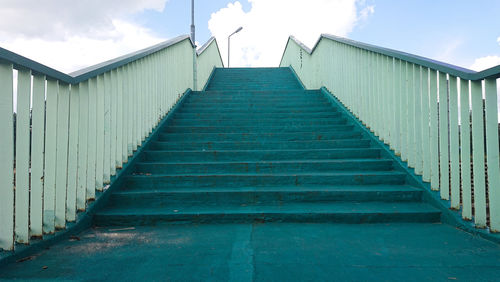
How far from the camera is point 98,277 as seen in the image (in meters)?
1.76

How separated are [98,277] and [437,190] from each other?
300 cm

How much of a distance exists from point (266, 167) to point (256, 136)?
0.93 metres

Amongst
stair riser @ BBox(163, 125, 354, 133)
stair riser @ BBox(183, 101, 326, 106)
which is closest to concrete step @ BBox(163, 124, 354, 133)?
stair riser @ BBox(163, 125, 354, 133)

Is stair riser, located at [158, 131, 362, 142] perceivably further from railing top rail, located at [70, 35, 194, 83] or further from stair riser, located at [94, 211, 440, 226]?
stair riser, located at [94, 211, 440, 226]

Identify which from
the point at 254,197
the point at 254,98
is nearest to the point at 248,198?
the point at 254,197

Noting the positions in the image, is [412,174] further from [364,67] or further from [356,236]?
[364,67]

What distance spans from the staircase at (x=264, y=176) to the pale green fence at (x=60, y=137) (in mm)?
370

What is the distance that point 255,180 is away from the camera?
3.25 metres

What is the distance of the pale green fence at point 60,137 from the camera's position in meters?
1.84

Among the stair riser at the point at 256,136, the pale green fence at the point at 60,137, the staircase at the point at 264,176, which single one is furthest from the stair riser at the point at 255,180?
the stair riser at the point at 256,136

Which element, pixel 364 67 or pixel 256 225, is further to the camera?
pixel 364 67

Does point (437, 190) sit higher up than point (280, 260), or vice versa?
point (437, 190)

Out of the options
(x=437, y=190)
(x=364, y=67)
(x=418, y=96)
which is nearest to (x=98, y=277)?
(x=437, y=190)

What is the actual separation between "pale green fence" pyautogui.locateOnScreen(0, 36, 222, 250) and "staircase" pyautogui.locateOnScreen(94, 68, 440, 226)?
0.37m
